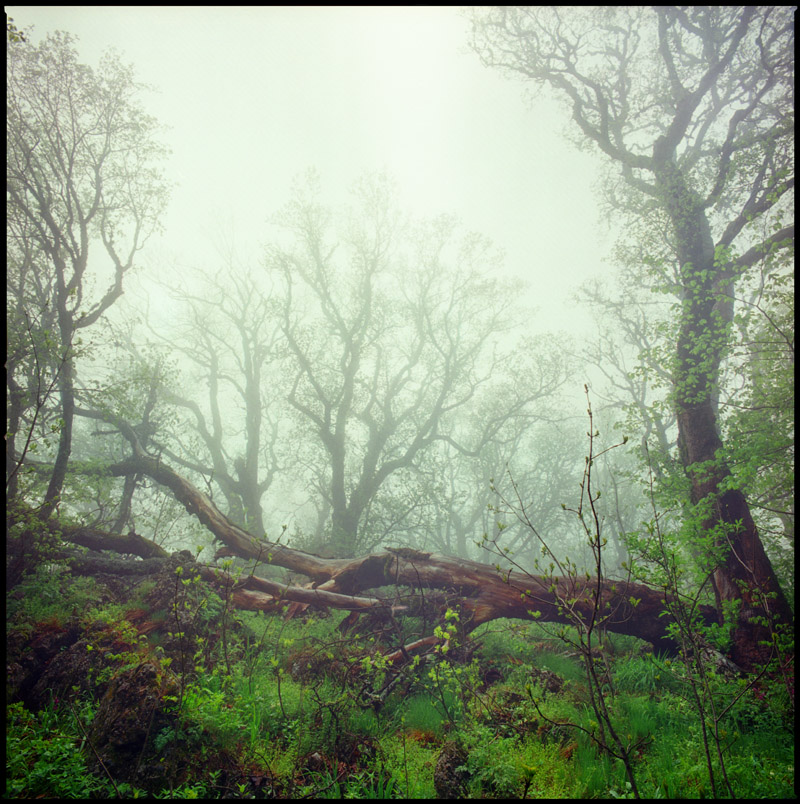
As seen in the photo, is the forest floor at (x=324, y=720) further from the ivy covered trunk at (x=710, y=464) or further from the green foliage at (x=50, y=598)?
the ivy covered trunk at (x=710, y=464)

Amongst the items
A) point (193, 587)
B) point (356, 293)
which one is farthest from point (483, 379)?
point (193, 587)

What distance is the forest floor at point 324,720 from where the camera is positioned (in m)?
3.77

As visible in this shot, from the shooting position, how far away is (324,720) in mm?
5004

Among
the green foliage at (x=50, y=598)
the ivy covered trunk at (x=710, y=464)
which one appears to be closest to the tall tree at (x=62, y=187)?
the green foliage at (x=50, y=598)

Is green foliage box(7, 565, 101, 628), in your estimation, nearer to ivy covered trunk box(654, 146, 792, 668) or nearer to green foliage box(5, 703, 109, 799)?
green foliage box(5, 703, 109, 799)

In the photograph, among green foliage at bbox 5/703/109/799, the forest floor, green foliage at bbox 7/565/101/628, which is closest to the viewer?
green foliage at bbox 5/703/109/799

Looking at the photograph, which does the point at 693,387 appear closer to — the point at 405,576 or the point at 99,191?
the point at 405,576

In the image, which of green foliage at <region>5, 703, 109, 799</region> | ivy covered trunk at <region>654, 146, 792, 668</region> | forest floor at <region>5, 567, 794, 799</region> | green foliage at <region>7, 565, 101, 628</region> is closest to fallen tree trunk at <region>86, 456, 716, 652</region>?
forest floor at <region>5, 567, 794, 799</region>

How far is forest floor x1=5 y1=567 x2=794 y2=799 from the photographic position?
3.77 meters

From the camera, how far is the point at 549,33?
10922mm

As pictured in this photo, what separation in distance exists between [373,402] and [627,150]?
13.1 m

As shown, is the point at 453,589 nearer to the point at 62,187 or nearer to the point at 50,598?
the point at 50,598

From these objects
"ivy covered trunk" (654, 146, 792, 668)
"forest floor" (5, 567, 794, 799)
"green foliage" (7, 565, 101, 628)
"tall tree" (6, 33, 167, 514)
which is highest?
"tall tree" (6, 33, 167, 514)

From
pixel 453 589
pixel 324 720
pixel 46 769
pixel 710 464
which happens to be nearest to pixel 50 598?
pixel 46 769
